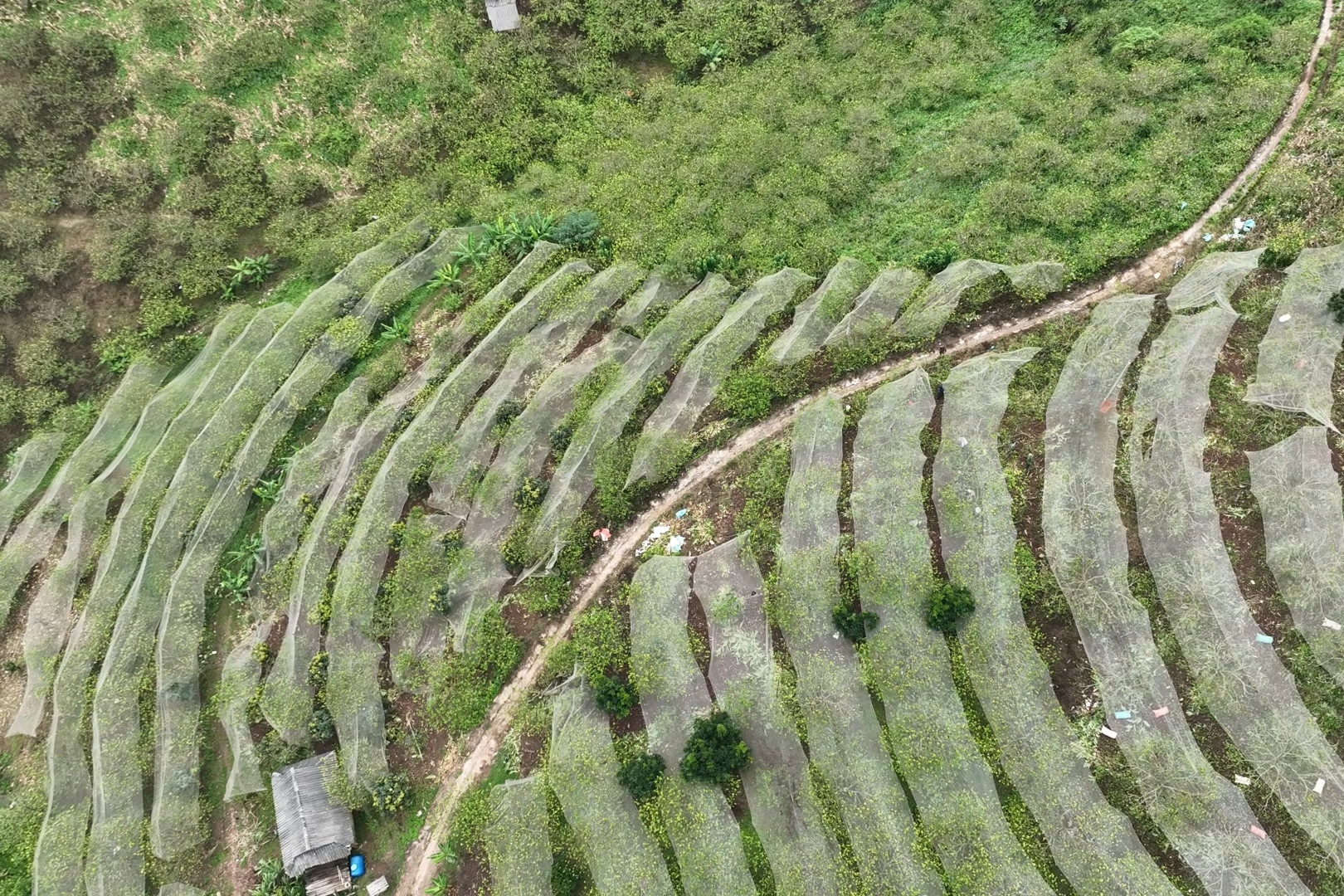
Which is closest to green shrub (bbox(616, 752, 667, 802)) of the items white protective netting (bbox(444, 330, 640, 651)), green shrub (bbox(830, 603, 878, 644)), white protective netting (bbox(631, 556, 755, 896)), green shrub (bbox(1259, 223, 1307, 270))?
white protective netting (bbox(631, 556, 755, 896))

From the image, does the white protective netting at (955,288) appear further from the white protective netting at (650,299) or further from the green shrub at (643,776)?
the green shrub at (643,776)

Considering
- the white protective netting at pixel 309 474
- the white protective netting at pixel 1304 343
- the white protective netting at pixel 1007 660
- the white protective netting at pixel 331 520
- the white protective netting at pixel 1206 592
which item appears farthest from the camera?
the white protective netting at pixel 309 474

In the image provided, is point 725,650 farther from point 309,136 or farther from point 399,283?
point 309,136

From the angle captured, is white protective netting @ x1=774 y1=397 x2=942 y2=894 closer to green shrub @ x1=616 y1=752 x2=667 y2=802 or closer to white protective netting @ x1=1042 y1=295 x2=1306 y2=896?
green shrub @ x1=616 y1=752 x2=667 y2=802

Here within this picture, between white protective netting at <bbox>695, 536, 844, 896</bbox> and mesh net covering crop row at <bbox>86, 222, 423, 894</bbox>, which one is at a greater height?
mesh net covering crop row at <bbox>86, 222, 423, 894</bbox>

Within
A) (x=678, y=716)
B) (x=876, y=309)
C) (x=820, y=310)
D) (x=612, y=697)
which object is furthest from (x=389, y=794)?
(x=876, y=309)

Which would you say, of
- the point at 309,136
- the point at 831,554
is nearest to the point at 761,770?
the point at 831,554

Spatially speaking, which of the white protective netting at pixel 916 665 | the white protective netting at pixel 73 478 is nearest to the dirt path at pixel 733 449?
the white protective netting at pixel 916 665
